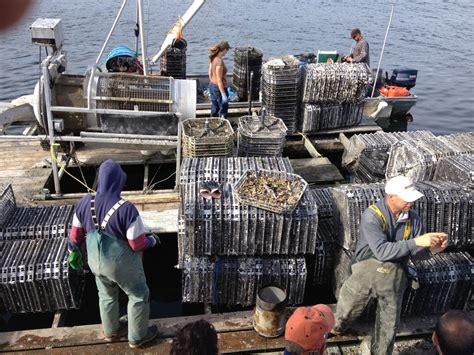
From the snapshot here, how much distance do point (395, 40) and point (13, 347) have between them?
946 inches

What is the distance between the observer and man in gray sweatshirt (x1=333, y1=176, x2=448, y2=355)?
12.9 ft

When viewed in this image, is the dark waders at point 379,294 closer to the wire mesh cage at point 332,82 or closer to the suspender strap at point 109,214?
the suspender strap at point 109,214

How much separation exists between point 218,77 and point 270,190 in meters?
4.31

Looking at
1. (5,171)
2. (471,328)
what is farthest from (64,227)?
(471,328)

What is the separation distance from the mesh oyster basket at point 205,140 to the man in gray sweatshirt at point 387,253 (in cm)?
320

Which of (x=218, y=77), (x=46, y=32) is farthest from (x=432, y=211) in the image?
(x=46, y=32)

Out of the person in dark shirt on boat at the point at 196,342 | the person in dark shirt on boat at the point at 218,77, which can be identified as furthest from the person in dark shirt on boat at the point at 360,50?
the person in dark shirt on boat at the point at 196,342

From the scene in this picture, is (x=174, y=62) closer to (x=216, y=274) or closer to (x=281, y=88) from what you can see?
(x=281, y=88)

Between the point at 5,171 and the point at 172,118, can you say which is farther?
the point at 5,171

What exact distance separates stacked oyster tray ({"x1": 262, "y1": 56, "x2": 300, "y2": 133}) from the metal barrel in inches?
208

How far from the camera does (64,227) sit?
5465 mm

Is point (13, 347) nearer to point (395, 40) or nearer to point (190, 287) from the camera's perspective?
point (190, 287)

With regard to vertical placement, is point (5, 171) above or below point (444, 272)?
below

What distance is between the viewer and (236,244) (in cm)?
502
